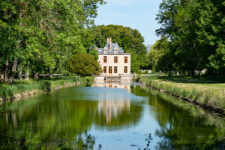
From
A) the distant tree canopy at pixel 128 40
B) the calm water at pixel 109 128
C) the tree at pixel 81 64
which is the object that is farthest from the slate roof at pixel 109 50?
the calm water at pixel 109 128

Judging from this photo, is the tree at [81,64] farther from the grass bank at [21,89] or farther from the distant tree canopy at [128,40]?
the distant tree canopy at [128,40]

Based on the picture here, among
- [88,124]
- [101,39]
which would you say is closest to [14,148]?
[88,124]

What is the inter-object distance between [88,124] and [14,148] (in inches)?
214

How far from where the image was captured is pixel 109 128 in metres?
14.7

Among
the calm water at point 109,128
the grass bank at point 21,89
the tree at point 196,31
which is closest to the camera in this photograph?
the calm water at point 109,128

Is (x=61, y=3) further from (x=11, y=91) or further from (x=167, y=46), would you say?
(x=167, y=46)

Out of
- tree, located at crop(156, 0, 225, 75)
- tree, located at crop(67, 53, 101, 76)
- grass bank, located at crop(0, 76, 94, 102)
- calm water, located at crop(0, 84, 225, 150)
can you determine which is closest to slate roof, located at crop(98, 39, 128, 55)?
tree, located at crop(67, 53, 101, 76)

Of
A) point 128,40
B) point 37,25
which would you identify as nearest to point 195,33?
point 37,25

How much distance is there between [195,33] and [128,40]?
161 feet

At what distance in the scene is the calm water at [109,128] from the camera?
11.5 metres

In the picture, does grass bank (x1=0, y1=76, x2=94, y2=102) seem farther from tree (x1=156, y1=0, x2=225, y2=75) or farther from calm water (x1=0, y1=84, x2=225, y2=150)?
tree (x1=156, y1=0, x2=225, y2=75)

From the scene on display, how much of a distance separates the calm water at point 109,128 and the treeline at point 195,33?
16.3 meters

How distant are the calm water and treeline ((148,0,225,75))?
16312 millimetres

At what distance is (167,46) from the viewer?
5550 cm
